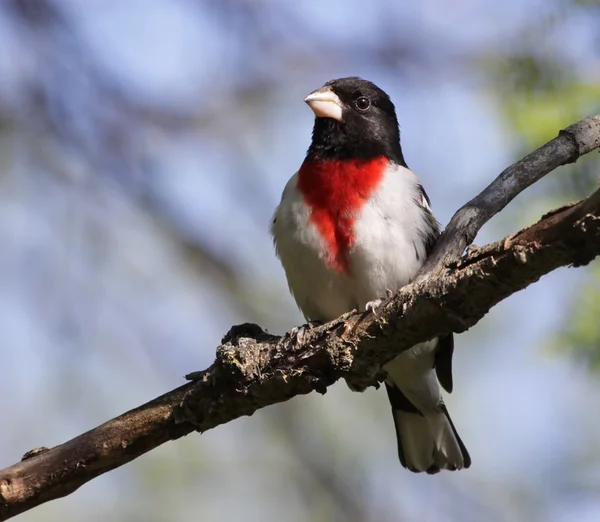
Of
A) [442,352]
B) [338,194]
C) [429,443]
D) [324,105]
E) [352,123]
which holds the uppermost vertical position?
[324,105]

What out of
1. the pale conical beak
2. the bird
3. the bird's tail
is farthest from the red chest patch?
the bird's tail

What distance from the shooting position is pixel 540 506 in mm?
6445

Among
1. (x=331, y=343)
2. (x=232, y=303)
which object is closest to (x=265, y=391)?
(x=331, y=343)

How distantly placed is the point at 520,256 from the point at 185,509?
5.00 m

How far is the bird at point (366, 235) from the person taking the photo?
4684mm

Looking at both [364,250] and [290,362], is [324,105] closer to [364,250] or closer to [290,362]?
[364,250]

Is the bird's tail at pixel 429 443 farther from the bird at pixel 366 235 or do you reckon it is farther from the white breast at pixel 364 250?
the white breast at pixel 364 250

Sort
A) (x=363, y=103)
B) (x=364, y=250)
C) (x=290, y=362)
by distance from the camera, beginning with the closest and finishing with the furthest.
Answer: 1. (x=290, y=362)
2. (x=364, y=250)
3. (x=363, y=103)

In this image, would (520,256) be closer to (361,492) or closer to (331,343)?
(331,343)

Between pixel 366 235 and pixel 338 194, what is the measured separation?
1.05 feet

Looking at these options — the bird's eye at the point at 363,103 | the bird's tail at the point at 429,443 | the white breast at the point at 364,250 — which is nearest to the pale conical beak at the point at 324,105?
the bird's eye at the point at 363,103

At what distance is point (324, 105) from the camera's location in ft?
17.3

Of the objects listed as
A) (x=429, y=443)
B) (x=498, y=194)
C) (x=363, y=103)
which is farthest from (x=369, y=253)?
(x=429, y=443)

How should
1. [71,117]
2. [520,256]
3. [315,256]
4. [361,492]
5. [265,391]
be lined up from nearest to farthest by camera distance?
1. [520,256]
2. [265,391]
3. [315,256]
4. [361,492]
5. [71,117]
